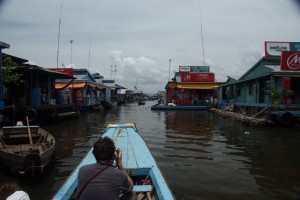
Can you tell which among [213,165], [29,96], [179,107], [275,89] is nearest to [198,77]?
[179,107]

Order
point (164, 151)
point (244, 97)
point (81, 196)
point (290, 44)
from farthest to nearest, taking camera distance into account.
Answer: point (290, 44) → point (244, 97) → point (164, 151) → point (81, 196)

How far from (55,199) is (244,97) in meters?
23.3

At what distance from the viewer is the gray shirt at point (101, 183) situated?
3105 millimetres

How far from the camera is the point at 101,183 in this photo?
3.13 metres

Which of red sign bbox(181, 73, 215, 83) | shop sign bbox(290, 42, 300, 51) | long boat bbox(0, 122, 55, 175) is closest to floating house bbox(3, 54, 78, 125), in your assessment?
long boat bbox(0, 122, 55, 175)

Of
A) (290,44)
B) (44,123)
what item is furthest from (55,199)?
(290,44)

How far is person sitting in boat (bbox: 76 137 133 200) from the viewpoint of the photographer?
3.11m

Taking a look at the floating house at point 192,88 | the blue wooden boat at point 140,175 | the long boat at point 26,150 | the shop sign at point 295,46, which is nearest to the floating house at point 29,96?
the long boat at point 26,150

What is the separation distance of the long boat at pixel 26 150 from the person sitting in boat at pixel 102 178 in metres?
3.93

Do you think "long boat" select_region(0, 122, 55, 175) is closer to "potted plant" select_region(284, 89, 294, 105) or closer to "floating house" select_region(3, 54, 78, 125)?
"floating house" select_region(3, 54, 78, 125)

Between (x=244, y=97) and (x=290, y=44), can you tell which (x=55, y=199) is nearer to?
(x=244, y=97)

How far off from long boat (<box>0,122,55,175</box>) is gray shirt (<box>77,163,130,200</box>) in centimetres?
394

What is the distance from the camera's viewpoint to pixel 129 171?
214 inches

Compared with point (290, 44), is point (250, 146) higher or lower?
lower
